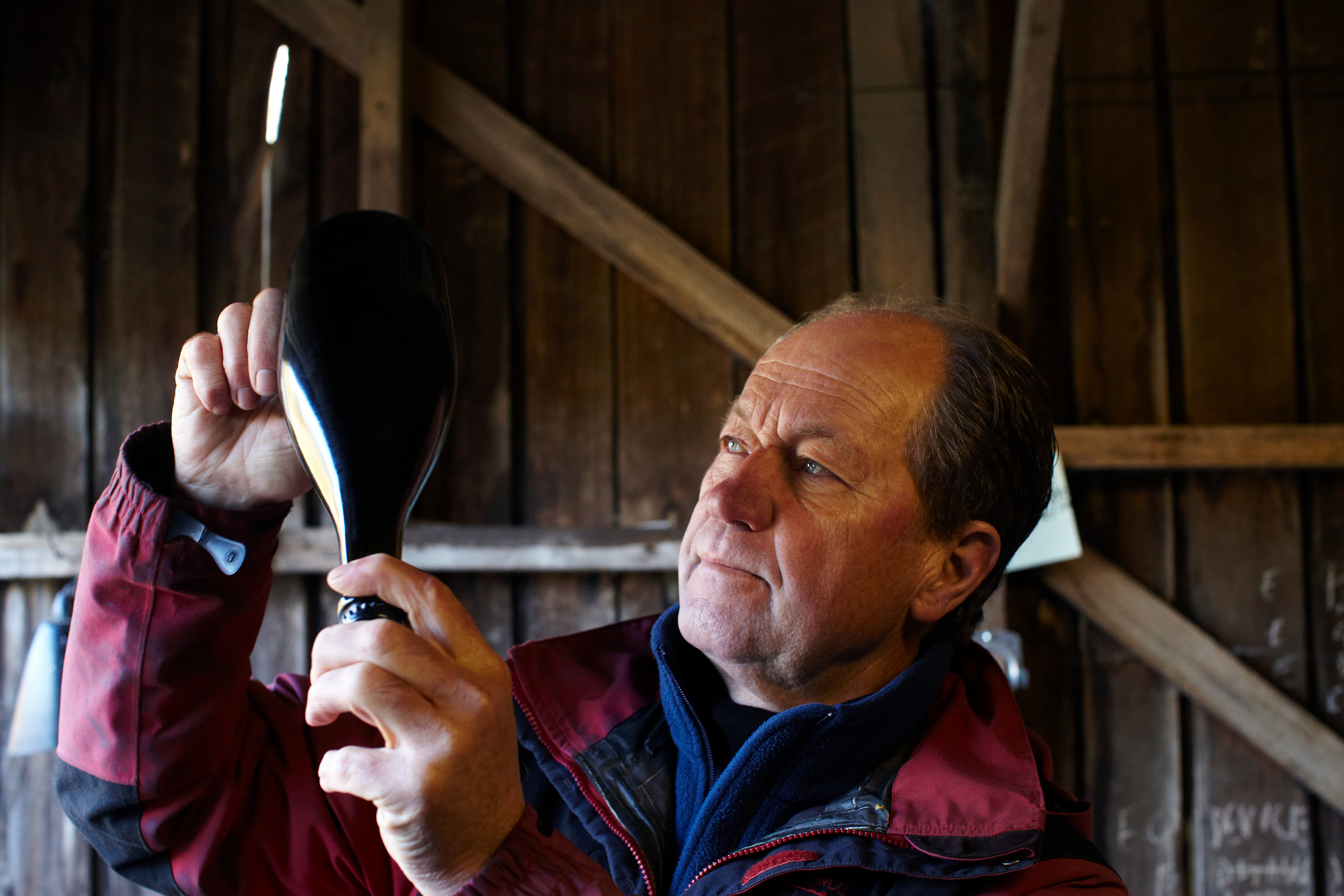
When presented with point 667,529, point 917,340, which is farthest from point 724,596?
point 667,529

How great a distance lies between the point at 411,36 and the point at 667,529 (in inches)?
58.4

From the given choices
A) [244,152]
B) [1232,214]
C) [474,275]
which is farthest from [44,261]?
[1232,214]

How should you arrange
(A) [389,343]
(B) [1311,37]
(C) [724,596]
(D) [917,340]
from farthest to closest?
1. (B) [1311,37]
2. (D) [917,340]
3. (C) [724,596]
4. (A) [389,343]

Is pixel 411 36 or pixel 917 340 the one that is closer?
pixel 917 340

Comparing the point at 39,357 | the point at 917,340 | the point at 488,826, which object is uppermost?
the point at 39,357

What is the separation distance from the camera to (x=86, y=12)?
266cm

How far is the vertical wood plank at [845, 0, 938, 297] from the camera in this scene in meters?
2.58

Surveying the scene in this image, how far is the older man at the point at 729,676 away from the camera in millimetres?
939

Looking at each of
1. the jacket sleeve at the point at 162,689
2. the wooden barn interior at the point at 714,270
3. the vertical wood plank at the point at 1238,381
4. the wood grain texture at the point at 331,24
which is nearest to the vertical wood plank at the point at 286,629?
the wooden barn interior at the point at 714,270

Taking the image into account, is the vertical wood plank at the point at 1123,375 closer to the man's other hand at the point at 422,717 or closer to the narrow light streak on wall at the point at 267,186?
the narrow light streak on wall at the point at 267,186

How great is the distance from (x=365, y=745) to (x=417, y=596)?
0.76 metres

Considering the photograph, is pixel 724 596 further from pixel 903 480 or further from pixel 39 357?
pixel 39 357

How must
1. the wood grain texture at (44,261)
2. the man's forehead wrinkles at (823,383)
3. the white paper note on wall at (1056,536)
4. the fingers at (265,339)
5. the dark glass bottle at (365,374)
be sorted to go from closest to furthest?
the dark glass bottle at (365,374) < the fingers at (265,339) < the man's forehead wrinkles at (823,383) < the white paper note on wall at (1056,536) < the wood grain texture at (44,261)

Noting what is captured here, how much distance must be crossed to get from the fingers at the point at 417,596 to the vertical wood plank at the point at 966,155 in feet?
6.62
